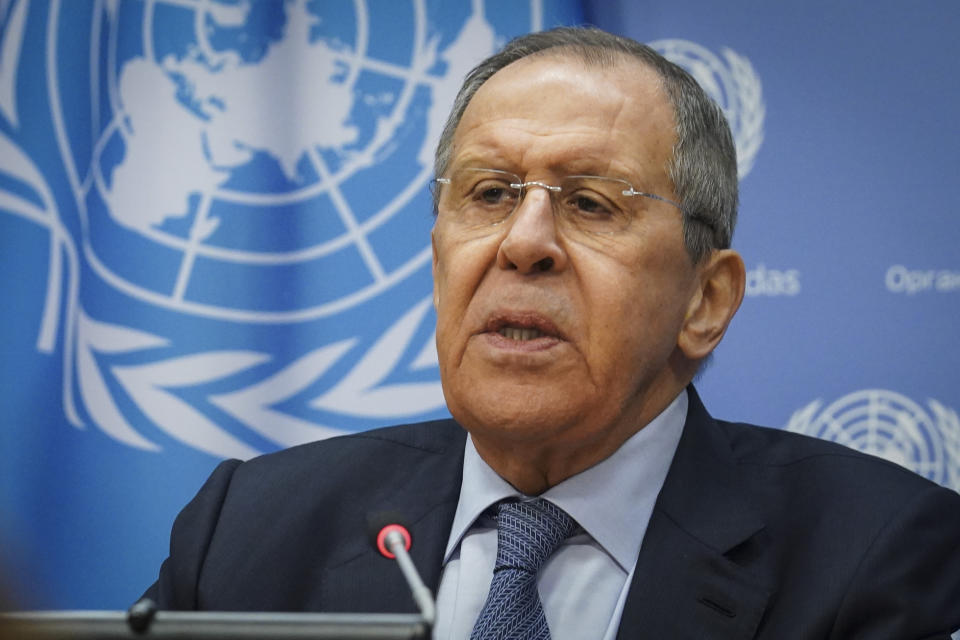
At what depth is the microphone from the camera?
1.25 meters

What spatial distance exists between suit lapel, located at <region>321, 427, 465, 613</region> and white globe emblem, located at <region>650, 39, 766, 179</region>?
4.49 feet

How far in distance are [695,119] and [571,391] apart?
2.62ft

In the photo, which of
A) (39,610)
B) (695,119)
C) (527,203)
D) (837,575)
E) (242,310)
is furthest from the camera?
(242,310)

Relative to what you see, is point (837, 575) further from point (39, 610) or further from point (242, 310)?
point (242, 310)

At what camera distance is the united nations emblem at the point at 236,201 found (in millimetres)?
3168

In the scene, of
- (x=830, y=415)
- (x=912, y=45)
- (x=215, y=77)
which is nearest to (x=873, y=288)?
(x=830, y=415)

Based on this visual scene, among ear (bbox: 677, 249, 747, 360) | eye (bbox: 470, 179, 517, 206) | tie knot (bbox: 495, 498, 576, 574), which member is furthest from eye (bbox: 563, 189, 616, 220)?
tie knot (bbox: 495, 498, 576, 574)

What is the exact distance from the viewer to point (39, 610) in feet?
2.70

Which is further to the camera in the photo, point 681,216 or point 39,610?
point 681,216

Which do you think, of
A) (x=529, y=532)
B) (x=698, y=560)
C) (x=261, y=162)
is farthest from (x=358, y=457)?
(x=261, y=162)

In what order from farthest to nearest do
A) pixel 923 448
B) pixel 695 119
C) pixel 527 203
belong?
pixel 923 448, pixel 695 119, pixel 527 203

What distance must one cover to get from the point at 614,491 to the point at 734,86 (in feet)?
4.80

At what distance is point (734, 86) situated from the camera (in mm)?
3131

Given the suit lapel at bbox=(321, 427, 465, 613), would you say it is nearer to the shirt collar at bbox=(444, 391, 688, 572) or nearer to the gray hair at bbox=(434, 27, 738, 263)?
the shirt collar at bbox=(444, 391, 688, 572)
